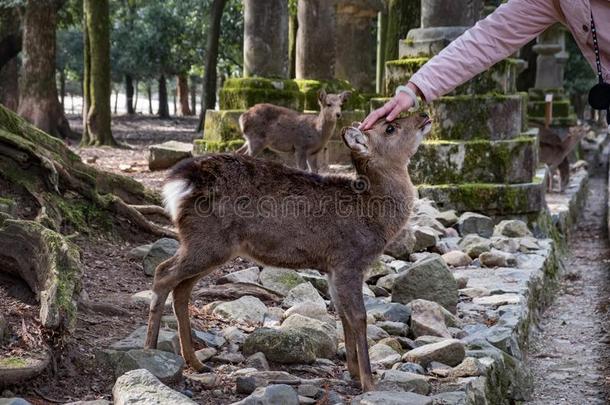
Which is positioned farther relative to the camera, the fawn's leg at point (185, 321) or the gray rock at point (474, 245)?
the gray rock at point (474, 245)

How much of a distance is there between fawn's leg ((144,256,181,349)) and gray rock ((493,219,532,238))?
16.8ft

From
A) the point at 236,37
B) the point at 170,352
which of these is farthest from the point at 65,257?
the point at 236,37

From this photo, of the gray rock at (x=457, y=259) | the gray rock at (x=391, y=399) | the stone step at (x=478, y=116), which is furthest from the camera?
the stone step at (x=478, y=116)

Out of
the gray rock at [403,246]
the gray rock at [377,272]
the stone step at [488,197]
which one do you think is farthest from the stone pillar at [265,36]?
the gray rock at [377,272]

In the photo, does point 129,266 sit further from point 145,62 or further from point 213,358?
point 145,62

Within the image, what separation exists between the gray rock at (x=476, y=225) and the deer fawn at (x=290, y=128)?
3429 millimetres

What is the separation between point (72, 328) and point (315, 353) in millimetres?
1368

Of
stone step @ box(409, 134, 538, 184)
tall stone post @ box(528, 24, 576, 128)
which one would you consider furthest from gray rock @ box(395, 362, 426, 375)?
tall stone post @ box(528, 24, 576, 128)

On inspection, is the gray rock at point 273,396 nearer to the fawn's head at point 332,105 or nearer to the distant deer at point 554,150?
the fawn's head at point 332,105

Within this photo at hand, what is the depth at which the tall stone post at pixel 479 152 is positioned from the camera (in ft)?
30.9

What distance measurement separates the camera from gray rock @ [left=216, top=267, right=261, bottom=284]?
247 inches

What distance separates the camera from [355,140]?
477 centimetres

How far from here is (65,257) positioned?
4793 mm

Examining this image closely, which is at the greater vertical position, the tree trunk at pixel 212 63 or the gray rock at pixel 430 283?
the tree trunk at pixel 212 63
